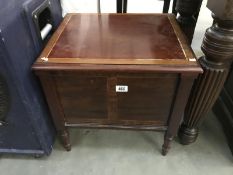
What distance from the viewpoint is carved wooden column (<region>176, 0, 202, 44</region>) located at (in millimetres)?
1048

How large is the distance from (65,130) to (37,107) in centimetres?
18

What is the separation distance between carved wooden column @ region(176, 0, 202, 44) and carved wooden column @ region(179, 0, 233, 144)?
35 centimetres

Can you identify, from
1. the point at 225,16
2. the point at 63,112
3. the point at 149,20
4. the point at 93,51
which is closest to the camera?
the point at 225,16

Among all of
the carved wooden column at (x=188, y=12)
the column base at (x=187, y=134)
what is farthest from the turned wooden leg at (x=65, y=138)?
the carved wooden column at (x=188, y=12)

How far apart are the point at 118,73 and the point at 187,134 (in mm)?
538

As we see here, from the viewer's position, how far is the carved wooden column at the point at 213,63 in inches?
26.2

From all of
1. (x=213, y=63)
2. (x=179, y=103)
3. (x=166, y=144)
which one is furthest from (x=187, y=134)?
(x=213, y=63)

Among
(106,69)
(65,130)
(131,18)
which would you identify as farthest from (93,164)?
(131,18)

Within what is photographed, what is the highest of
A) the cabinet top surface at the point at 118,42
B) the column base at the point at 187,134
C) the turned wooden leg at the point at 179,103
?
the cabinet top surface at the point at 118,42

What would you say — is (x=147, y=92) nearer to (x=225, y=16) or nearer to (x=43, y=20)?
(x=225, y=16)

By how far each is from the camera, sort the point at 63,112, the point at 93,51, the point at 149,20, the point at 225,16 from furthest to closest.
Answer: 1. the point at 149,20
2. the point at 63,112
3. the point at 93,51
4. the point at 225,16

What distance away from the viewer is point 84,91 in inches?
31.8

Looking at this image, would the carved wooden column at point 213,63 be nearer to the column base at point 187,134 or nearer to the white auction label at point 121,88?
the column base at point 187,134

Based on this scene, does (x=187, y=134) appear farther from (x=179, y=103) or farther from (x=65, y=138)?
(x=65, y=138)
